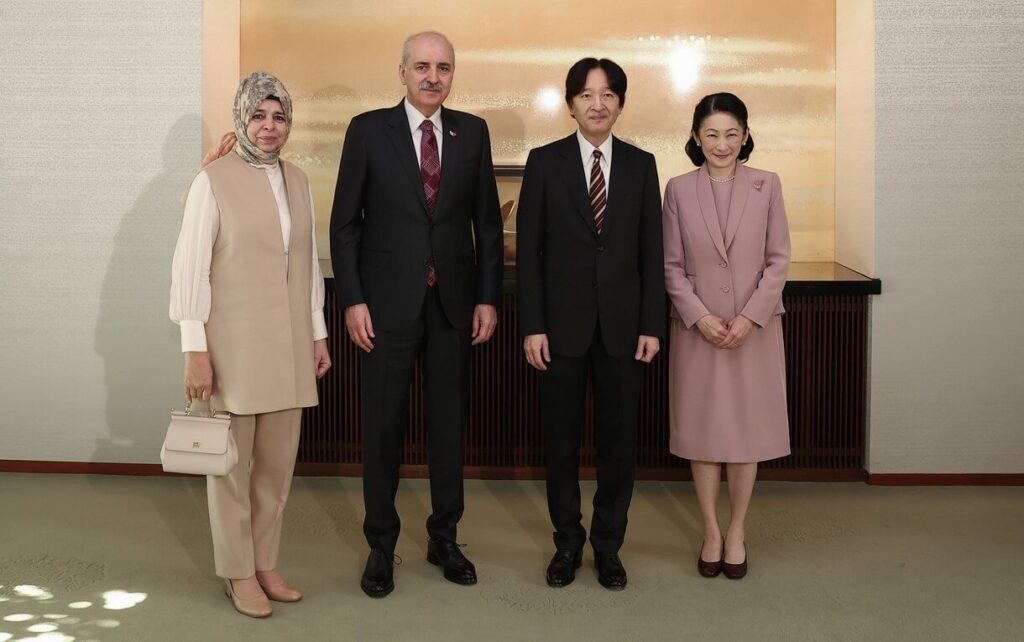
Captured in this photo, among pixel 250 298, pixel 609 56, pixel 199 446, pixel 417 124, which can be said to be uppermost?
pixel 609 56

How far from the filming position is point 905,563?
12.7 ft

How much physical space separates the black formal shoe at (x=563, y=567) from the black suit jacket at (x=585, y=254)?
700 millimetres

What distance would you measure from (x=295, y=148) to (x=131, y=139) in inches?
42.7

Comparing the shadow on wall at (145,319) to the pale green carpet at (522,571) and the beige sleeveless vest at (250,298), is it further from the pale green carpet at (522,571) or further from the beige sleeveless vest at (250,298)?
the beige sleeveless vest at (250,298)

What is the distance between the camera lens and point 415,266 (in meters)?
3.52

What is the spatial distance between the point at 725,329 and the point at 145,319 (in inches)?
109

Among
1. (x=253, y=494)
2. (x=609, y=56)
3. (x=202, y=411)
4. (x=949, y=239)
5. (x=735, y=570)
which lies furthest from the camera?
(x=609, y=56)

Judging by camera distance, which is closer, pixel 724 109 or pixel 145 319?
pixel 724 109

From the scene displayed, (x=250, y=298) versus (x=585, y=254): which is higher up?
(x=585, y=254)

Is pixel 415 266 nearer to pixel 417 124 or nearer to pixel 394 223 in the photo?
pixel 394 223

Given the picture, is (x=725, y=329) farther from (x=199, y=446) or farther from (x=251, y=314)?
(x=199, y=446)

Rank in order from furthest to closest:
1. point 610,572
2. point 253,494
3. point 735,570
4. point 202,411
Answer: point 735,570 → point 610,572 → point 253,494 → point 202,411

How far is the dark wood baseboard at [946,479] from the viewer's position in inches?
193

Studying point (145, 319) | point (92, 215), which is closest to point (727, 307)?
point (145, 319)
